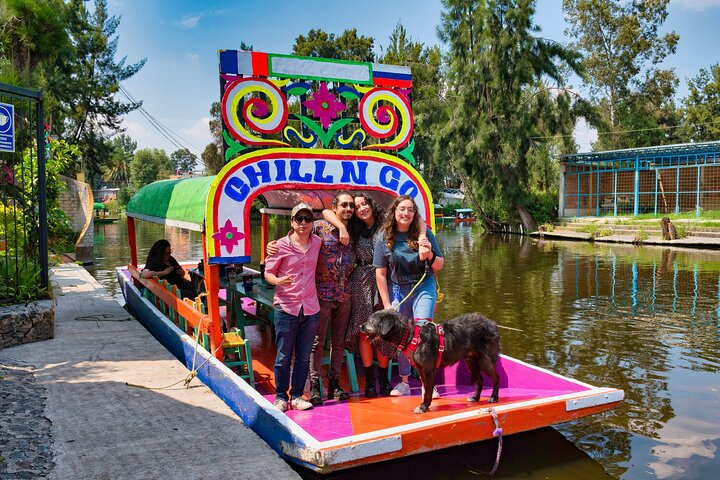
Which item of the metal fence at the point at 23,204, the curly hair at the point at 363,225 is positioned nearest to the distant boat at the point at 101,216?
the metal fence at the point at 23,204

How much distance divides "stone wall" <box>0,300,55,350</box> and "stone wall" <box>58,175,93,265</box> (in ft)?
37.3

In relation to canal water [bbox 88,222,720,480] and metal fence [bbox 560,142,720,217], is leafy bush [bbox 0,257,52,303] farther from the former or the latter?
metal fence [bbox 560,142,720,217]

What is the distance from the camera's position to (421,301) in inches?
203

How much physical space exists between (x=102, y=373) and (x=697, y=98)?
46.8 m

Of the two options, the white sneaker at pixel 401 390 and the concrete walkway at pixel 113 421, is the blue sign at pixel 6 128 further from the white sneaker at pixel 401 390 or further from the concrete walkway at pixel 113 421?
the white sneaker at pixel 401 390

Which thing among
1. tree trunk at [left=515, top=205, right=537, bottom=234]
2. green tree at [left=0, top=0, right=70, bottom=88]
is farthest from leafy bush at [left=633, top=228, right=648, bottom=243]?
green tree at [left=0, top=0, right=70, bottom=88]

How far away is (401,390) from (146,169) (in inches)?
3153

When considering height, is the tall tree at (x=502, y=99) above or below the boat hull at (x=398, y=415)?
above

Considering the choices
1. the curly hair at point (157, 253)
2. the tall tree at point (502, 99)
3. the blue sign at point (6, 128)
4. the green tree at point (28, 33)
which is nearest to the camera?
the blue sign at point (6, 128)

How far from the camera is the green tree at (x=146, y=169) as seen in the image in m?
77.8

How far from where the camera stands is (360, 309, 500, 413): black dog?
184 inches

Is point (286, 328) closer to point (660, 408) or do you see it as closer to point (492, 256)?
point (660, 408)

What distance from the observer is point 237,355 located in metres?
6.29

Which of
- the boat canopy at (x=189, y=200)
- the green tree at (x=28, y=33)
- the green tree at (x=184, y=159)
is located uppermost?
the green tree at (x=184, y=159)
